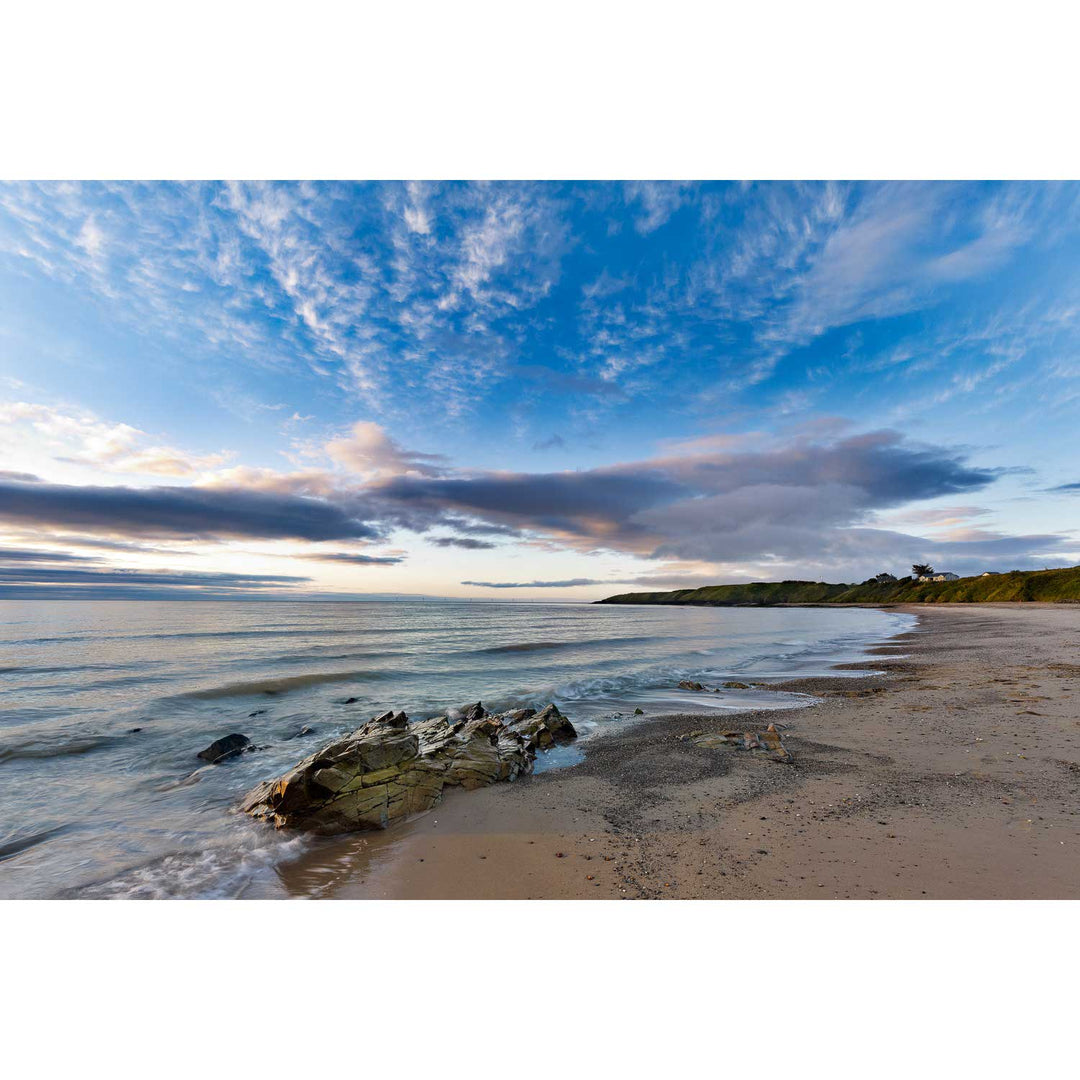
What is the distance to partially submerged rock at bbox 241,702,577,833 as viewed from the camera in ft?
23.6

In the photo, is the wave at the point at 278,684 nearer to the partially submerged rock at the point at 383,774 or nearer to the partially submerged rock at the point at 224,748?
the partially submerged rock at the point at 224,748

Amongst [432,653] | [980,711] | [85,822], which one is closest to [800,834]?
[980,711]

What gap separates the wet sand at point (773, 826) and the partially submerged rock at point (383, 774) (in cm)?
43

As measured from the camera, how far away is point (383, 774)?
26.1 feet

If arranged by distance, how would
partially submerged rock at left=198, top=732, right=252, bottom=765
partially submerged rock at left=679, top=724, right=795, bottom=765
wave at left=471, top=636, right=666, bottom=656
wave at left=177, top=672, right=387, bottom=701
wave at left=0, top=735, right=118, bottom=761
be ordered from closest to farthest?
partially submerged rock at left=679, top=724, right=795, bottom=765 → partially submerged rock at left=198, top=732, right=252, bottom=765 → wave at left=0, top=735, right=118, bottom=761 → wave at left=177, top=672, right=387, bottom=701 → wave at left=471, top=636, right=666, bottom=656

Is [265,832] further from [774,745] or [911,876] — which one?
[774,745]

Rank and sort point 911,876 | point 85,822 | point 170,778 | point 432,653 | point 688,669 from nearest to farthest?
point 911,876, point 85,822, point 170,778, point 688,669, point 432,653

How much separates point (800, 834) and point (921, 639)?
3632 centimetres

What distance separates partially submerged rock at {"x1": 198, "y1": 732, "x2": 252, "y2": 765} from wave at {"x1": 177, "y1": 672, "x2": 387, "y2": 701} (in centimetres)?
714

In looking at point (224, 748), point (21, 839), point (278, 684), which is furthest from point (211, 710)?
point (21, 839)

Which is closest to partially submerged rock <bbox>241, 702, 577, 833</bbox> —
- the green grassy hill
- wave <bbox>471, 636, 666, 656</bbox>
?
wave <bbox>471, 636, 666, 656</bbox>

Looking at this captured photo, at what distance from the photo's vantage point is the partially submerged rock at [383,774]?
23.6ft

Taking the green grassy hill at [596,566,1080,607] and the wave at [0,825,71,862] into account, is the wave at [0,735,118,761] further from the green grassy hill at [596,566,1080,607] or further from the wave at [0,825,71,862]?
the green grassy hill at [596,566,1080,607]

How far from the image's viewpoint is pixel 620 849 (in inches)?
226
